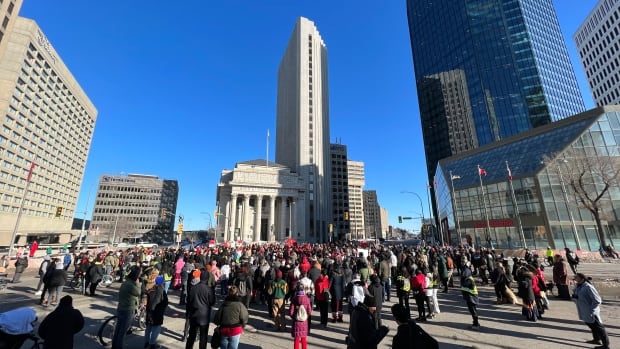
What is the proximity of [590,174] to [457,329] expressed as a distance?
3847cm

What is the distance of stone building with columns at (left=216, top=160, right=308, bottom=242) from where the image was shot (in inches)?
2965

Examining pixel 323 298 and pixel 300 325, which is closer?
pixel 300 325

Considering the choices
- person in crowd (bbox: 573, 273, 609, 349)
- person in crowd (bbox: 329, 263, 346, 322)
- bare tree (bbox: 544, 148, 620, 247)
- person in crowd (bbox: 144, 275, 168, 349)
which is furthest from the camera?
bare tree (bbox: 544, 148, 620, 247)

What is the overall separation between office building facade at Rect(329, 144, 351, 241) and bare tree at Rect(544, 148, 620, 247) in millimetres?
70916

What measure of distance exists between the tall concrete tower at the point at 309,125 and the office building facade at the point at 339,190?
13.4 m

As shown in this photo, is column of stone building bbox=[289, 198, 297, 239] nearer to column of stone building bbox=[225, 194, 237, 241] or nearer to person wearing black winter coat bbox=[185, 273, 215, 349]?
column of stone building bbox=[225, 194, 237, 241]

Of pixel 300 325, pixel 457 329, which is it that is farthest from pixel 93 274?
pixel 457 329

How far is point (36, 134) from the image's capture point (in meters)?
62.7

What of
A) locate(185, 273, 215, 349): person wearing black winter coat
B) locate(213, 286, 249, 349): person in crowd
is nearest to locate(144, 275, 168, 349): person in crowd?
locate(185, 273, 215, 349): person wearing black winter coat

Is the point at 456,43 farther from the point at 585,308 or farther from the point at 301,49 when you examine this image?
the point at 585,308

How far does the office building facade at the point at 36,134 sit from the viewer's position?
53438 millimetres

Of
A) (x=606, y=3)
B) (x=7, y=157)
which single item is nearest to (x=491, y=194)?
(x=606, y=3)

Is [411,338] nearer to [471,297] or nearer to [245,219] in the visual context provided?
[471,297]

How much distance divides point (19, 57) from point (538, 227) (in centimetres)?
10060
